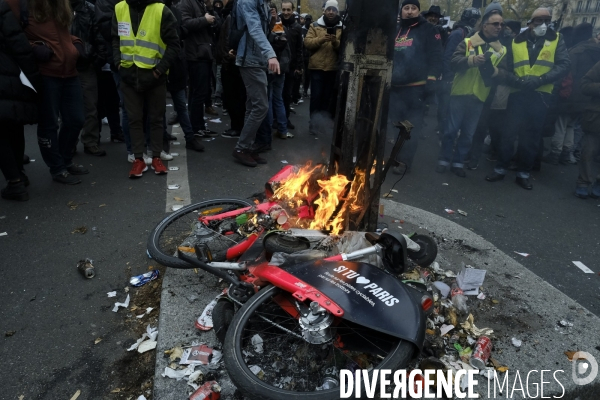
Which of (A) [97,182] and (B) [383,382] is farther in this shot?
(A) [97,182]

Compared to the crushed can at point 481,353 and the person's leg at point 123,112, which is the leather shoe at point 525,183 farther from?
Result: the person's leg at point 123,112

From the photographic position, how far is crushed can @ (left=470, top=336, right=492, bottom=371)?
258 centimetres

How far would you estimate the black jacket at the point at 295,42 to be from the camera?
27.3ft

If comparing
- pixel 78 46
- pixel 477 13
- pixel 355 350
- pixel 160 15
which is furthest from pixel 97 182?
pixel 477 13

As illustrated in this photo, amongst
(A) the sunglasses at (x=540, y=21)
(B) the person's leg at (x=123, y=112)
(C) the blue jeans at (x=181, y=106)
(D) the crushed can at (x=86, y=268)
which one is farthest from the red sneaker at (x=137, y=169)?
(A) the sunglasses at (x=540, y=21)

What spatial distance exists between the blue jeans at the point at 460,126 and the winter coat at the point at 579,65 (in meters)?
Answer: 2.03

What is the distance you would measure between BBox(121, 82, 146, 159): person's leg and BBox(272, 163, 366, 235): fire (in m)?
2.79

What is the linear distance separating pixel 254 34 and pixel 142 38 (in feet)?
4.62

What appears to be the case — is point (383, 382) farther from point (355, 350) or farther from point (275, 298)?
point (275, 298)

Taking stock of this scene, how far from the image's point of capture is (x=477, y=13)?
9656 mm

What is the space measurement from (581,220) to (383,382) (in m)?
4.72

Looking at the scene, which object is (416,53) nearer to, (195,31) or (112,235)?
(195,31)

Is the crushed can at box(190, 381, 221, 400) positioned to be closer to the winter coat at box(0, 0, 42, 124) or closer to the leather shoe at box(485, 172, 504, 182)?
the winter coat at box(0, 0, 42, 124)

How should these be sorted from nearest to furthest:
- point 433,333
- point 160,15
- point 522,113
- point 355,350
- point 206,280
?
point 355,350 < point 433,333 < point 206,280 < point 160,15 < point 522,113
